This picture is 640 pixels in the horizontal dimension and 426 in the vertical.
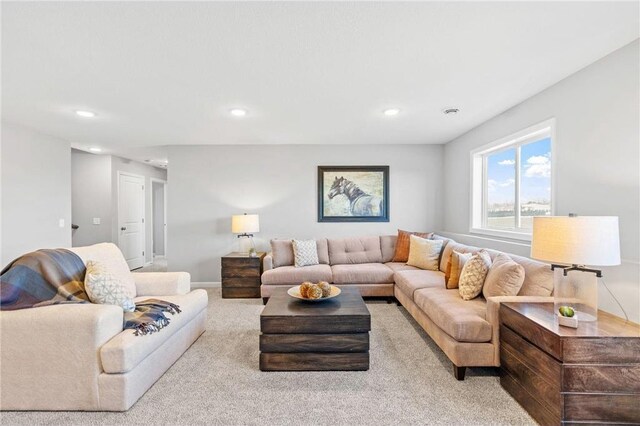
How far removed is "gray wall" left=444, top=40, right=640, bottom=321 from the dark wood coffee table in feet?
5.78

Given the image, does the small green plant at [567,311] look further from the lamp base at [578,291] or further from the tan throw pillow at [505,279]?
the tan throw pillow at [505,279]

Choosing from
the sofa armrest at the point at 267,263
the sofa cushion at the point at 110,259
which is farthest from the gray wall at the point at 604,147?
the sofa cushion at the point at 110,259

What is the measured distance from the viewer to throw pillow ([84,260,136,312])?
6.92ft

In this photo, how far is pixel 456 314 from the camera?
2277 millimetres

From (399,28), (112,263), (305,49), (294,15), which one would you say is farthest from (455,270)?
(112,263)

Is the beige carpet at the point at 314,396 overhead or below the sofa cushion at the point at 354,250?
below

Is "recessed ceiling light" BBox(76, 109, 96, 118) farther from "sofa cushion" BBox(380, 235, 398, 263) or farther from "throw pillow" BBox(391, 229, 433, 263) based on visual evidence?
"throw pillow" BBox(391, 229, 433, 263)

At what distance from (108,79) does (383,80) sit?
2.28 meters

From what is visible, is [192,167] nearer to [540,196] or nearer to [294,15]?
[294,15]

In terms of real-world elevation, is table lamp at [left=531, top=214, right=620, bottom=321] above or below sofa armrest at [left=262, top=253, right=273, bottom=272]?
above

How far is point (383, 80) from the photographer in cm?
252

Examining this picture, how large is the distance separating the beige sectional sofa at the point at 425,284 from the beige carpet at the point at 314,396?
21cm

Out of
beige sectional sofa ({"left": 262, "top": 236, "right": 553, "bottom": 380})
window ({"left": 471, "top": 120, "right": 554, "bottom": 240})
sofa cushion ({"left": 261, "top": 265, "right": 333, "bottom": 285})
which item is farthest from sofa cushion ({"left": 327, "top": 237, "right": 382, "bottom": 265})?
window ({"left": 471, "top": 120, "right": 554, "bottom": 240})

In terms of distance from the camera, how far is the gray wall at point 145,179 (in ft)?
19.7
